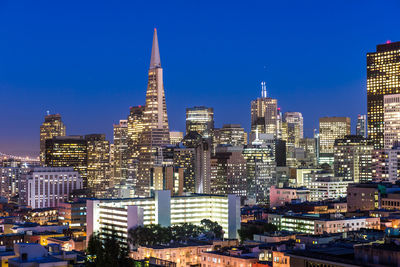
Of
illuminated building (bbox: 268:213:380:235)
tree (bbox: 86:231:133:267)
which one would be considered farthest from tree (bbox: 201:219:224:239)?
tree (bbox: 86:231:133:267)

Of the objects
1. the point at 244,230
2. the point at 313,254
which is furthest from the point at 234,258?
the point at 244,230

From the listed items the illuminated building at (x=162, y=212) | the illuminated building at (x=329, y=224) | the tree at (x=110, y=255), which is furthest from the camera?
the illuminated building at (x=162, y=212)

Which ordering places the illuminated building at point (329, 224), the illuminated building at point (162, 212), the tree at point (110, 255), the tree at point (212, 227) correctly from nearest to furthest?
1. the tree at point (110, 255)
2. the illuminated building at point (329, 224)
3. the illuminated building at point (162, 212)
4. the tree at point (212, 227)

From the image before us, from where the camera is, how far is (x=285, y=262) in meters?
93.6

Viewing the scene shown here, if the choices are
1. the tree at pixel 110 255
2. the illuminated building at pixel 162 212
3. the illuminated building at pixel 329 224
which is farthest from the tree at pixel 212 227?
the tree at pixel 110 255

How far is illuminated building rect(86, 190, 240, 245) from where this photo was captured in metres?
150

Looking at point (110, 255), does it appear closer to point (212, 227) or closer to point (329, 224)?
point (329, 224)

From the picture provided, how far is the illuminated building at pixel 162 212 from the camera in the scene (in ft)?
493

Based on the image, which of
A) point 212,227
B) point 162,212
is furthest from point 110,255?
point 212,227

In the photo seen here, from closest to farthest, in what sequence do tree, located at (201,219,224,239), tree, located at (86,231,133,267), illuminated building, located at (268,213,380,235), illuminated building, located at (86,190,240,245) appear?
tree, located at (86,231,133,267) < illuminated building, located at (268,213,380,235) < illuminated building, located at (86,190,240,245) < tree, located at (201,219,224,239)

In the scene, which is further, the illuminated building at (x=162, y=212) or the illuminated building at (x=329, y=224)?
the illuminated building at (x=162, y=212)

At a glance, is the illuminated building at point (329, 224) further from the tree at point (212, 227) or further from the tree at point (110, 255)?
the tree at point (110, 255)

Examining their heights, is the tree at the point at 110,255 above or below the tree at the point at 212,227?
above

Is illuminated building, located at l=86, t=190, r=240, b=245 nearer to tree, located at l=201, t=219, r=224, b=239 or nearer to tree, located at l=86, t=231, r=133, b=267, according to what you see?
tree, located at l=201, t=219, r=224, b=239
